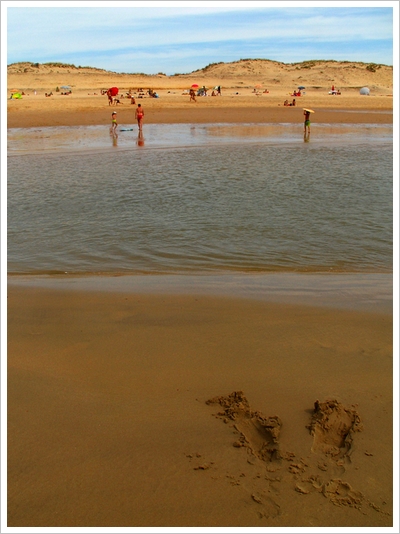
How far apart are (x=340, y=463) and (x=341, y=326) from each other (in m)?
1.94

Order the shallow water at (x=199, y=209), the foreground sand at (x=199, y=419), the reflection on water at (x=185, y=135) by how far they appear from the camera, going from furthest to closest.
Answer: the reflection on water at (x=185, y=135) → the shallow water at (x=199, y=209) → the foreground sand at (x=199, y=419)

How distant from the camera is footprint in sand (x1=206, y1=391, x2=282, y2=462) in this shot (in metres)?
2.93

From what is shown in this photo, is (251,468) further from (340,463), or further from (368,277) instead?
(368,277)

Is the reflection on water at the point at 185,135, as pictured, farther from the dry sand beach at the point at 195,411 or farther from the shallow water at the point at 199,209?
Result: the dry sand beach at the point at 195,411

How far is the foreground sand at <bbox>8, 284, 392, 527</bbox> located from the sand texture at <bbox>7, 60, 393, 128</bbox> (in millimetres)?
29123

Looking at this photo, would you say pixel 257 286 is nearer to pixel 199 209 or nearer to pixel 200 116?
pixel 199 209

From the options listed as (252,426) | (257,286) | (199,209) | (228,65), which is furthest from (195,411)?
(228,65)

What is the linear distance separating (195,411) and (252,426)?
385 mm

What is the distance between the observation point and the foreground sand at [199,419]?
8.30 feet

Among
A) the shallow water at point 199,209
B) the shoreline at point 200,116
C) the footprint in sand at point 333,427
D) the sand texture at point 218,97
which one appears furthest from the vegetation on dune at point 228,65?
the footprint in sand at point 333,427

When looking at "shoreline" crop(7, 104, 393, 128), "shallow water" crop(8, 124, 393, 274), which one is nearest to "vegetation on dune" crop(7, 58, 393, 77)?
"shoreline" crop(7, 104, 393, 128)

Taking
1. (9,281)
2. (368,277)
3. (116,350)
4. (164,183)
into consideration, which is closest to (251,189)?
(164,183)

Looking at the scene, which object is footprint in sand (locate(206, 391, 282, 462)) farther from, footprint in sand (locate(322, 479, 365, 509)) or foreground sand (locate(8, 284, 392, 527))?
footprint in sand (locate(322, 479, 365, 509))

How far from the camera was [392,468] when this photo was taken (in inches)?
110
